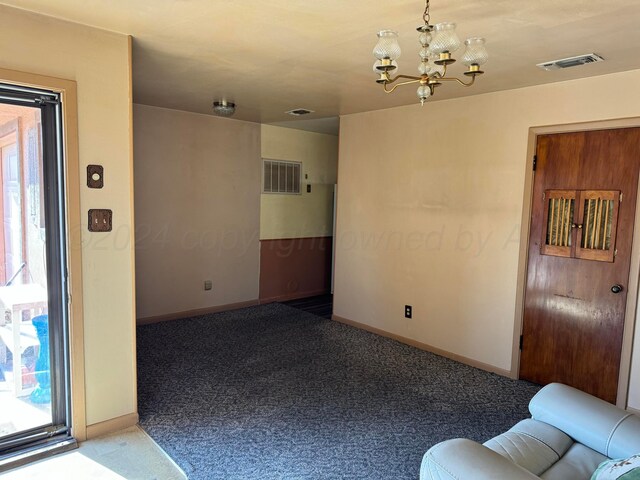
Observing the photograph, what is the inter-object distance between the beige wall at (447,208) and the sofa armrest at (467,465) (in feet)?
7.67

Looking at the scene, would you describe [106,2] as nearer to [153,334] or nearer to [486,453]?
[486,453]

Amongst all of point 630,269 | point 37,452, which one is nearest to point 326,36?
point 630,269

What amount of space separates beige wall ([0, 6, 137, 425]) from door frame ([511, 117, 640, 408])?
3053mm

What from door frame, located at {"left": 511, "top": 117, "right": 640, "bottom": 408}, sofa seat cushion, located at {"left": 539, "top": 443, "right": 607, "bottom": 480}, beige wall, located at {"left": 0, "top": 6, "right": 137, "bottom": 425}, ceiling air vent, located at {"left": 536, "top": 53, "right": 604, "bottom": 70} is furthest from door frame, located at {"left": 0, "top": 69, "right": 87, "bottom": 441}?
door frame, located at {"left": 511, "top": 117, "right": 640, "bottom": 408}

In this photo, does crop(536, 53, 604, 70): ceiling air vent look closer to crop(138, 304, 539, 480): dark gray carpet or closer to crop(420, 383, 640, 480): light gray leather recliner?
crop(420, 383, 640, 480): light gray leather recliner

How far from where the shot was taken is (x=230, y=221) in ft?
19.3

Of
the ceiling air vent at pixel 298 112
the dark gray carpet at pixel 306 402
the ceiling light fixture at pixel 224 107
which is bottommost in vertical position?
the dark gray carpet at pixel 306 402

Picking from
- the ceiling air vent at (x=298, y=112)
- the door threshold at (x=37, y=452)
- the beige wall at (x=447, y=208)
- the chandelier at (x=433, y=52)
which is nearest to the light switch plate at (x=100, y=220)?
the door threshold at (x=37, y=452)

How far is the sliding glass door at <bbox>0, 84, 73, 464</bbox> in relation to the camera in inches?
99.5

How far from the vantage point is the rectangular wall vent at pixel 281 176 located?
20.3ft

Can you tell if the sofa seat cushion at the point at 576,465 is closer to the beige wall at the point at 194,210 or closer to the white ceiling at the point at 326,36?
the white ceiling at the point at 326,36

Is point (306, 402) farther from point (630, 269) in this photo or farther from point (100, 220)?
point (630, 269)

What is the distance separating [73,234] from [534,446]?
261cm

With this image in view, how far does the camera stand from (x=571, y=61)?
2979mm
